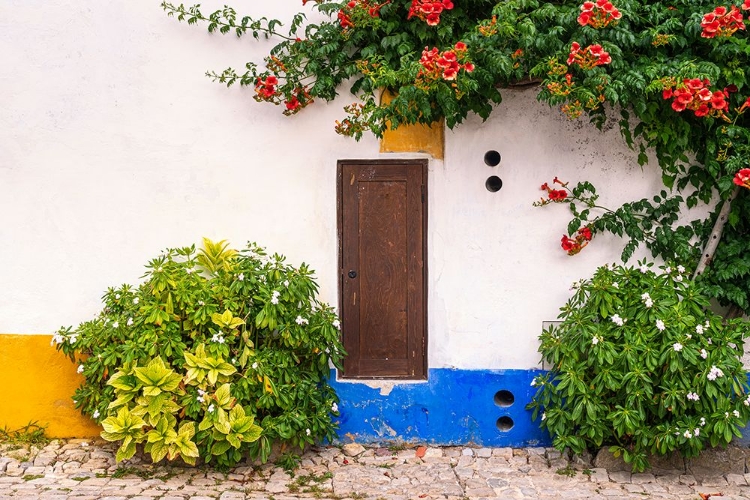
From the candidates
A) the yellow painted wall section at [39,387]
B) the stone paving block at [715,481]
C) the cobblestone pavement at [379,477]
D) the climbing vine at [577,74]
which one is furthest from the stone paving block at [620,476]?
the yellow painted wall section at [39,387]

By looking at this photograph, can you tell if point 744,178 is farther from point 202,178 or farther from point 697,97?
point 202,178

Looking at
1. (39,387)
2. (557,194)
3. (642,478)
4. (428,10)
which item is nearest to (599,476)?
(642,478)

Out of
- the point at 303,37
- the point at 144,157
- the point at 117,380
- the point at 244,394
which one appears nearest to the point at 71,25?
the point at 144,157

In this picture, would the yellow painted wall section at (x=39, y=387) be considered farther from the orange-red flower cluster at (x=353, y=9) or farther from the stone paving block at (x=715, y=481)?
the stone paving block at (x=715, y=481)

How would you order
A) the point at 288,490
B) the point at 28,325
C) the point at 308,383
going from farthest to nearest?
the point at 28,325, the point at 308,383, the point at 288,490

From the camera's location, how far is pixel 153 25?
546 cm

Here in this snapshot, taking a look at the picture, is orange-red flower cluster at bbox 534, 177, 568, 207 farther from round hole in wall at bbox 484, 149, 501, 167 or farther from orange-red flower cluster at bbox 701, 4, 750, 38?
orange-red flower cluster at bbox 701, 4, 750, 38

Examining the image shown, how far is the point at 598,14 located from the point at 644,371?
213 centimetres

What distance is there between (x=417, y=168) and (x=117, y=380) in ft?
7.78

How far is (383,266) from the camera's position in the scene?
217 inches

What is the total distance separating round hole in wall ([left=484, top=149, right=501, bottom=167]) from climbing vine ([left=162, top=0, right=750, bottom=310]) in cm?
34

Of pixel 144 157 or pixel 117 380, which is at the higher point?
pixel 144 157

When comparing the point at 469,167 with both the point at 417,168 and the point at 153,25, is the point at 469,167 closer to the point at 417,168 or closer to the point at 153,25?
the point at 417,168

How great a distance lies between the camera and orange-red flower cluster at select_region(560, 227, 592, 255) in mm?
5312
